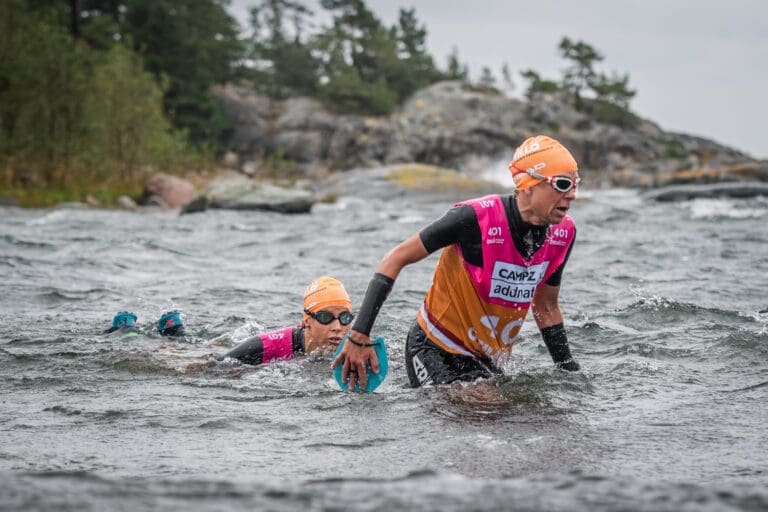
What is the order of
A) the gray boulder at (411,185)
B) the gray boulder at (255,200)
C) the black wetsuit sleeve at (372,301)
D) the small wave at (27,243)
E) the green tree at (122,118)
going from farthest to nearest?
the gray boulder at (411,185), the green tree at (122,118), the gray boulder at (255,200), the small wave at (27,243), the black wetsuit sleeve at (372,301)

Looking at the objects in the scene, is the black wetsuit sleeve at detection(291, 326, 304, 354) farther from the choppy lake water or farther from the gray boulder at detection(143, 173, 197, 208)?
the gray boulder at detection(143, 173, 197, 208)

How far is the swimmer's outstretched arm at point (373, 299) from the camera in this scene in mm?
4918

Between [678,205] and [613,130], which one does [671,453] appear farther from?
[613,130]

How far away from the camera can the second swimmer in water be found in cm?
698

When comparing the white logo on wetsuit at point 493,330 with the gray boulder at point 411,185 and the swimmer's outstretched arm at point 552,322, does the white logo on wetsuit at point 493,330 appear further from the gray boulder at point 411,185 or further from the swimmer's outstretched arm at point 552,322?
the gray boulder at point 411,185

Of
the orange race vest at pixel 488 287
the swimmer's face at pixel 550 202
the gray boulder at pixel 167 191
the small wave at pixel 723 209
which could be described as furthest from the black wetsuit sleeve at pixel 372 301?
the gray boulder at pixel 167 191

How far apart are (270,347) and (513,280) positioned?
269 cm

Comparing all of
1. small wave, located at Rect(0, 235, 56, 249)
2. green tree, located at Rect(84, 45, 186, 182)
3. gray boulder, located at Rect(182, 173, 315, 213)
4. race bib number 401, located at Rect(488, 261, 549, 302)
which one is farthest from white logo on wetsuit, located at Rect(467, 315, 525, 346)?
green tree, located at Rect(84, 45, 186, 182)

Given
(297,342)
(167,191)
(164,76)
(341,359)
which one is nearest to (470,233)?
(341,359)

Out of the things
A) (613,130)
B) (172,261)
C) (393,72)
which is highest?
(393,72)

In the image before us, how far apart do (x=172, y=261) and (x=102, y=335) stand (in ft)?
19.3

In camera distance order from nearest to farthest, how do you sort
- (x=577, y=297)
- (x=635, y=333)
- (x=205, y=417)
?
1. (x=205, y=417)
2. (x=635, y=333)
3. (x=577, y=297)

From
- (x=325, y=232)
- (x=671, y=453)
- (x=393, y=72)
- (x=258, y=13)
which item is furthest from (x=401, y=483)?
(x=258, y=13)

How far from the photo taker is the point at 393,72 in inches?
2188
